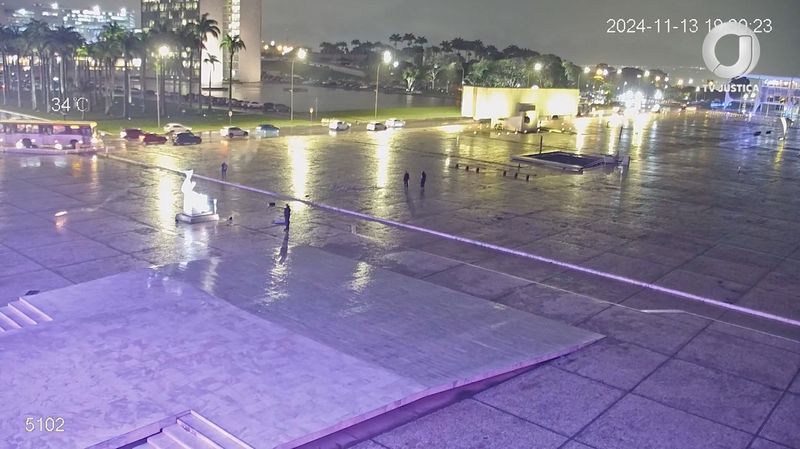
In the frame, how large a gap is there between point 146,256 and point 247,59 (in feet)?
527

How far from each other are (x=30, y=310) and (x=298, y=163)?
91.2 feet

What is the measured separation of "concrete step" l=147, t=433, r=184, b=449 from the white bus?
38.5 metres

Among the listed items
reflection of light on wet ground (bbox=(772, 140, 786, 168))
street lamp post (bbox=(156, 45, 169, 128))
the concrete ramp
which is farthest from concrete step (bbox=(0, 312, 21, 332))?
reflection of light on wet ground (bbox=(772, 140, 786, 168))

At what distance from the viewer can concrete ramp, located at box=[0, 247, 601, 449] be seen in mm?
10539

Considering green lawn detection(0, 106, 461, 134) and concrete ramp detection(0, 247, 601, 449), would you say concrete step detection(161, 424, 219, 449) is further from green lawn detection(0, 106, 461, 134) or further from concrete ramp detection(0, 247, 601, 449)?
green lawn detection(0, 106, 461, 134)

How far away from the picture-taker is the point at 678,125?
95562 millimetres

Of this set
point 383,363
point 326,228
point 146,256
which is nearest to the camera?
point 383,363

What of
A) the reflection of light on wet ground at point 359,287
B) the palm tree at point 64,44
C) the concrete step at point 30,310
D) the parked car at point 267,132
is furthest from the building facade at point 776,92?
the concrete step at point 30,310

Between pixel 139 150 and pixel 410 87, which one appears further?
pixel 410 87

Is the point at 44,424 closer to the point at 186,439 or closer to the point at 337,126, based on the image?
the point at 186,439

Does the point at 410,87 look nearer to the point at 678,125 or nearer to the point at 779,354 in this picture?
the point at 678,125

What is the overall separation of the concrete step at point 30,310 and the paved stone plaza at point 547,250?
166 cm

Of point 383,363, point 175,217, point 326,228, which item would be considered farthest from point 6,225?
point 383,363

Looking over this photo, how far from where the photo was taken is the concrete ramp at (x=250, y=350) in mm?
10539
